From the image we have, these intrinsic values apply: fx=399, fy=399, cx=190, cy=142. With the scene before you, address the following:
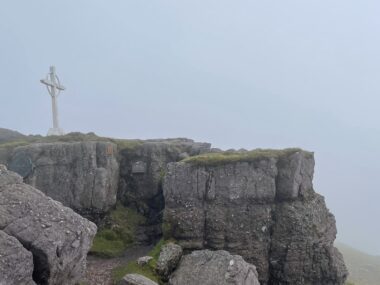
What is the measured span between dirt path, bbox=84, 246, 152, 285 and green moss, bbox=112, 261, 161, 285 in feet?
1.95

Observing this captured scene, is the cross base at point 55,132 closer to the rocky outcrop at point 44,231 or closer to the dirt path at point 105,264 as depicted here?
the dirt path at point 105,264

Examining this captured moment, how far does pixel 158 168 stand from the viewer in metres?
50.3

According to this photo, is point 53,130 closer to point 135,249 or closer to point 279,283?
point 135,249

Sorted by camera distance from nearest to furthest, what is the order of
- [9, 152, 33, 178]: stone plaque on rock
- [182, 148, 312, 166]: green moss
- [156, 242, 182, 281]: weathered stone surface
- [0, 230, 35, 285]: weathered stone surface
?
[0, 230, 35, 285]: weathered stone surface
[156, 242, 182, 281]: weathered stone surface
[182, 148, 312, 166]: green moss
[9, 152, 33, 178]: stone plaque on rock

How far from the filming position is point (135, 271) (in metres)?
34.2

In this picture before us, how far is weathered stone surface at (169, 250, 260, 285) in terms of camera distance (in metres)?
31.8

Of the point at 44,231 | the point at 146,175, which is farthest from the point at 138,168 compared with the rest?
the point at 44,231

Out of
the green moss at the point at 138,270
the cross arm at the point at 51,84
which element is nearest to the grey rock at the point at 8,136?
the cross arm at the point at 51,84

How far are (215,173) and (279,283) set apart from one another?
12.5 metres

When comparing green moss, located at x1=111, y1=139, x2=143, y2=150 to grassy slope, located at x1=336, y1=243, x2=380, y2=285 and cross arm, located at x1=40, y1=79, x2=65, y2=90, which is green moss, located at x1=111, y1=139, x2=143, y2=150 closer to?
cross arm, located at x1=40, y1=79, x2=65, y2=90

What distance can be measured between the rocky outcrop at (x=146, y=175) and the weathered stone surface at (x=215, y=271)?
13545 mm

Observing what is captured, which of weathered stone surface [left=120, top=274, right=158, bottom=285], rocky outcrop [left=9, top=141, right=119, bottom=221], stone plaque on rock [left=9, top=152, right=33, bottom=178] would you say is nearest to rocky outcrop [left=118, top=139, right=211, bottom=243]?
rocky outcrop [left=9, top=141, right=119, bottom=221]

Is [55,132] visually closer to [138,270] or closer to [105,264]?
[105,264]

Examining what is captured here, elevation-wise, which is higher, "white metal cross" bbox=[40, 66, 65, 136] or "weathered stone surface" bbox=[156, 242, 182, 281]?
"white metal cross" bbox=[40, 66, 65, 136]
